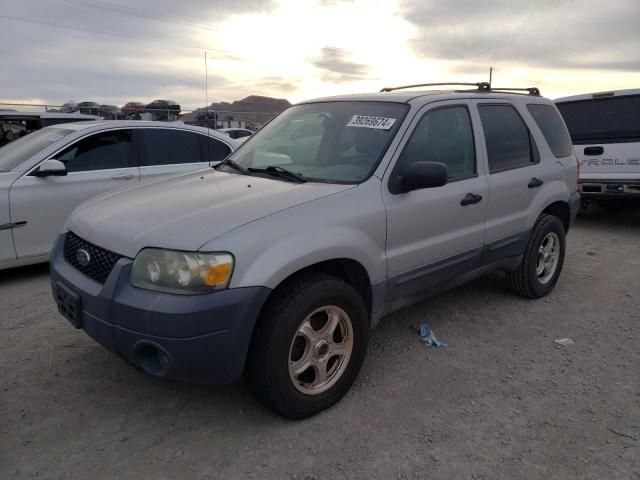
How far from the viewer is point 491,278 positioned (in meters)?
5.36

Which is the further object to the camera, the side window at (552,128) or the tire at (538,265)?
the side window at (552,128)

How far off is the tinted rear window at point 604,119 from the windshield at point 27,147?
6.98m

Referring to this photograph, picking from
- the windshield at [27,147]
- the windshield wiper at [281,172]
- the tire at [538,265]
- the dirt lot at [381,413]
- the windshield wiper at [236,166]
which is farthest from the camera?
the windshield at [27,147]

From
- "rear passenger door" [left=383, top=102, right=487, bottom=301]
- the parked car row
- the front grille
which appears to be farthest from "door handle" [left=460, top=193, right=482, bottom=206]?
the parked car row

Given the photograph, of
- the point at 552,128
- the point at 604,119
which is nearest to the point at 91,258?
the point at 552,128

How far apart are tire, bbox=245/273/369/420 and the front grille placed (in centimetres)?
86

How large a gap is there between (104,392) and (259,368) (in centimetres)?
115

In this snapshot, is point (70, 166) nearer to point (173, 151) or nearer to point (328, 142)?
Result: point (173, 151)

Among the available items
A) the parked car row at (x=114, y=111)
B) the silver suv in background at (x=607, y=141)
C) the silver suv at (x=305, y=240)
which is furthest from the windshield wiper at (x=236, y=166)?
the parked car row at (x=114, y=111)

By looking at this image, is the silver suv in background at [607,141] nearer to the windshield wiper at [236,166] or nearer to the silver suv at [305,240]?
the silver suv at [305,240]

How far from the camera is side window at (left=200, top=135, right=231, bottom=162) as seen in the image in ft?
21.4

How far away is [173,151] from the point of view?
6.25 metres

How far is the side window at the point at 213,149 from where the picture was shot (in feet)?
21.4

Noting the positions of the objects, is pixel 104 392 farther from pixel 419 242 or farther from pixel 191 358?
pixel 419 242
